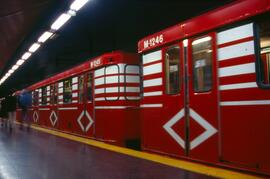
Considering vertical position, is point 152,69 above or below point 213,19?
below

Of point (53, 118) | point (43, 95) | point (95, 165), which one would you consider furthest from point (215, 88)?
point (43, 95)

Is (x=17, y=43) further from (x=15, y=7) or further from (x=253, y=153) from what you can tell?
(x=253, y=153)

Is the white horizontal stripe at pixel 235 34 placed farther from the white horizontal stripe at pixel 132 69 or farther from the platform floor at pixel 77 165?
the white horizontal stripe at pixel 132 69

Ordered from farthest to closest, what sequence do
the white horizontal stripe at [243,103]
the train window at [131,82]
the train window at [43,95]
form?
1. the train window at [43,95]
2. the train window at [131,82]
3. the white horizontal stripe at [243,103]

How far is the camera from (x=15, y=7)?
10.1 m

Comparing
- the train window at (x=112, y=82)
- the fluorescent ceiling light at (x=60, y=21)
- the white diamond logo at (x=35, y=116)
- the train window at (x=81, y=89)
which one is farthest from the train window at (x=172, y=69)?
the white diamond logo at (x=35, y=116)

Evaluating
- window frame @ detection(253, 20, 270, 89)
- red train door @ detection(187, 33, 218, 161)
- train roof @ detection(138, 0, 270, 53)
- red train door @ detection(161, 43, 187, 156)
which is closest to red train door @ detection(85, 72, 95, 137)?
train roof @ detection(138, 0, 270, 53)

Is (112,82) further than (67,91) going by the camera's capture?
No

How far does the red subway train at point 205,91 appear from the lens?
4836 millimetres

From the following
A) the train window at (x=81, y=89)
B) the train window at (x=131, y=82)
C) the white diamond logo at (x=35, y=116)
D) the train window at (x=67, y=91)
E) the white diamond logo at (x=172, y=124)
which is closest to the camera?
the white diamond logo at (x=172, y=124)

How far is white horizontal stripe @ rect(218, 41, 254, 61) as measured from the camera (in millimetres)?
4957

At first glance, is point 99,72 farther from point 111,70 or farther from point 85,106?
point 85,106

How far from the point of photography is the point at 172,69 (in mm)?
6770

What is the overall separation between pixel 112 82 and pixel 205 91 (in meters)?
4.26
